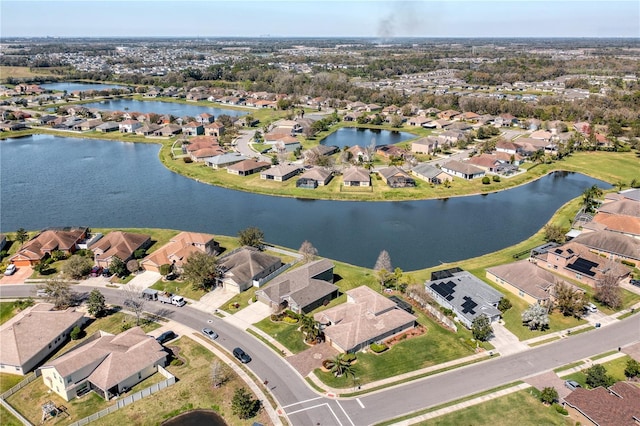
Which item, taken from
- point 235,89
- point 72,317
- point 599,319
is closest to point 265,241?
point 72,317

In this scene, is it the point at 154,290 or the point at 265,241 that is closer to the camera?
the point at 154,290

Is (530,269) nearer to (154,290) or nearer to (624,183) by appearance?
(154,290)

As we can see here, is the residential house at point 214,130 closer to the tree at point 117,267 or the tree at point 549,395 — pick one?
the tree at point 117,267

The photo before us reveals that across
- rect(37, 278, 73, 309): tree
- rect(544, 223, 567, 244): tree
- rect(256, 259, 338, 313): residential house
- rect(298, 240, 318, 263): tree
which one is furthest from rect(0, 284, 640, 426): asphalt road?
rect(544, 223, 567, 244): tree

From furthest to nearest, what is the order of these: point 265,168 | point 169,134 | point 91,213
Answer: point 169,134 → point 265,168 → point 91,213

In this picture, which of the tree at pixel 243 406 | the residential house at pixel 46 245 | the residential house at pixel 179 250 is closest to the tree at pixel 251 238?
the residential house at pixel 179 250

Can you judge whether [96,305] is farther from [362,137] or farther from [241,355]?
[362,137]

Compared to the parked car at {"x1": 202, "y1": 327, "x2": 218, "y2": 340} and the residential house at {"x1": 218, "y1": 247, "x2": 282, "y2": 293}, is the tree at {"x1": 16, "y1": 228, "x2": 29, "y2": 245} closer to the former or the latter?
the residential house at {"x1": 218, "y1": 247, "x2": 282, "y2": 293}
